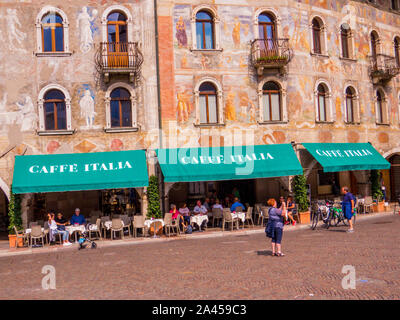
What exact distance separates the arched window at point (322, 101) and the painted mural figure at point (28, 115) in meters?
13.6

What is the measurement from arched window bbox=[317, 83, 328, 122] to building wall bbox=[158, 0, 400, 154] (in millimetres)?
394

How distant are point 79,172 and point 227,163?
6290 mm

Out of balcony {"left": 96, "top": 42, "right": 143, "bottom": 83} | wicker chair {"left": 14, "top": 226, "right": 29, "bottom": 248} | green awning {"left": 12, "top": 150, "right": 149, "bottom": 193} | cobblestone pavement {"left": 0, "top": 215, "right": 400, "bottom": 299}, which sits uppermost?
balcony {"left": 96, "top": 42, "right": 143, "bottom": 83}

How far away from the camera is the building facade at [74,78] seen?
1792cm

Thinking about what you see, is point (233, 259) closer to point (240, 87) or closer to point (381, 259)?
point (381, 259)

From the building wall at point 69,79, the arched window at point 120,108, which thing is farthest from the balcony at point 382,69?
the arched window at point 120,108

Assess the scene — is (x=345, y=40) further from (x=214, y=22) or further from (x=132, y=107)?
(x=132, y=107)

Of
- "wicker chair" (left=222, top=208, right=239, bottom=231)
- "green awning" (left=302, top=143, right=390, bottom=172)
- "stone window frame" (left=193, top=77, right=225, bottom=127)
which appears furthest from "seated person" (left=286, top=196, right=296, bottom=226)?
"stone window frame" (left=193, top=77, right=225, bottom=127)

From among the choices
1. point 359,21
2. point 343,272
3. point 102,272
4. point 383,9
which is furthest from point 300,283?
point 383,9

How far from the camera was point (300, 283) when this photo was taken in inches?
338

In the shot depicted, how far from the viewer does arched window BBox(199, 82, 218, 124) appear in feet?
63.6

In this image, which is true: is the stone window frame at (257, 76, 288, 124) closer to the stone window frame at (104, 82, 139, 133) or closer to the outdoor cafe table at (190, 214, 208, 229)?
the outdoor cafe table at (190, 214, 208, 229)

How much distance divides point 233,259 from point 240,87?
10.2m

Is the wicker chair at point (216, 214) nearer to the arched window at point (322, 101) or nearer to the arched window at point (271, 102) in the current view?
the arched window at point (271, 102)
